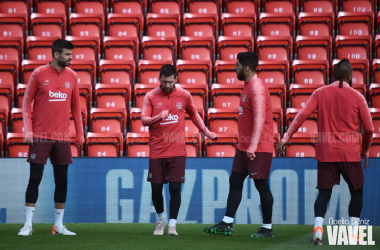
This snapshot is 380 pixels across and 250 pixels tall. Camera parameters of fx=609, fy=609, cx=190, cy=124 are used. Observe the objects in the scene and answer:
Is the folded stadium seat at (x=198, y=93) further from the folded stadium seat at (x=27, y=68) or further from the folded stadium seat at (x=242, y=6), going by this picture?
the folded stadium seat at (x=242, y=6)

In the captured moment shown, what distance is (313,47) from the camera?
33.9 feet

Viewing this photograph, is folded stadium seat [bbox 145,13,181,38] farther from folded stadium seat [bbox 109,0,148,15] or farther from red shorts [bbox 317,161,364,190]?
red shorts [bbox 317,161,364,190]

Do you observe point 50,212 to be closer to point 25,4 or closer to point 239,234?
point 239,234

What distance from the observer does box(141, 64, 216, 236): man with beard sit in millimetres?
5938

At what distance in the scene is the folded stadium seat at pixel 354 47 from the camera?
33.8ft

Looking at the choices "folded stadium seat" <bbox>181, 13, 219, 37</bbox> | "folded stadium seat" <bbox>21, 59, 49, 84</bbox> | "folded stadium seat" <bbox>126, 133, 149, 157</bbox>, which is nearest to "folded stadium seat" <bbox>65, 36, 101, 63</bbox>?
"folded stadium seat" <bbox>21, 59, 49, 84</bbox>

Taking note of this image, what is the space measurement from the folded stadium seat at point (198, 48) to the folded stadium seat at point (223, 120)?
177 cm

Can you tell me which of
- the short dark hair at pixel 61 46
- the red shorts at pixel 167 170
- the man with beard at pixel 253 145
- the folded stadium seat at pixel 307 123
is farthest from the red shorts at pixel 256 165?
the folded stadium seat at pixel 307 123

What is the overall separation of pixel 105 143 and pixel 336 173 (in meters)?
4.02

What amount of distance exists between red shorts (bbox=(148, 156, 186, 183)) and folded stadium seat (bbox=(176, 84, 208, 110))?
315 cm

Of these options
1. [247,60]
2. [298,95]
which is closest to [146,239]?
[247,60]

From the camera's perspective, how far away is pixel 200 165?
749 cm

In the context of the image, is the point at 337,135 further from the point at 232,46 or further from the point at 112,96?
the point at 232,46

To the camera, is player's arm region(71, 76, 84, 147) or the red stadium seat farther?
the red stadium seat
